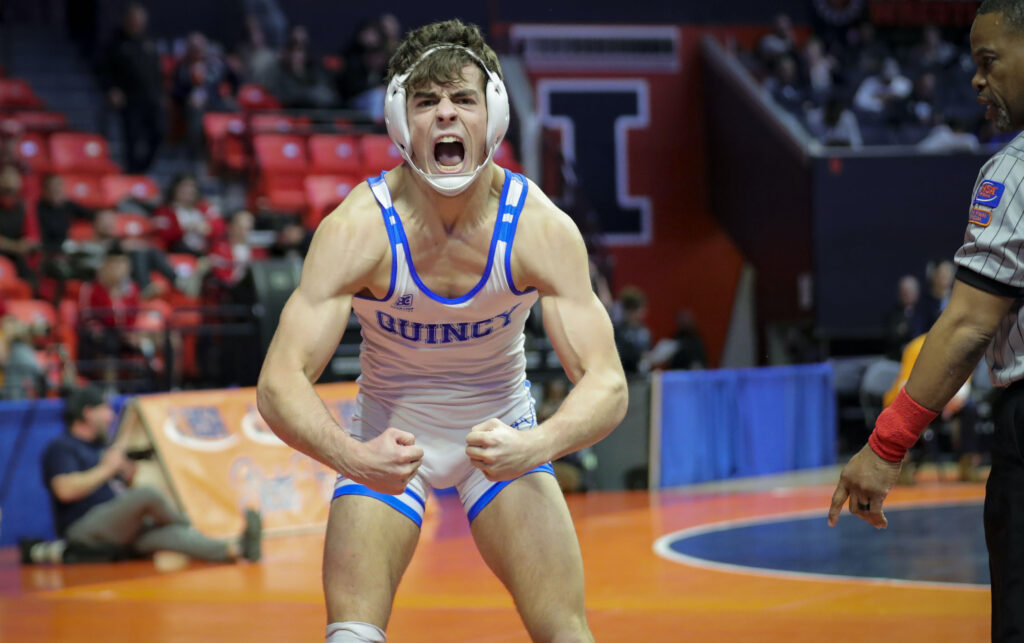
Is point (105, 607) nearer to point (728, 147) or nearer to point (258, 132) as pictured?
point (258, 132)

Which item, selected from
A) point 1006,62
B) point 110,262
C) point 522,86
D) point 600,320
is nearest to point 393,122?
point 600,320

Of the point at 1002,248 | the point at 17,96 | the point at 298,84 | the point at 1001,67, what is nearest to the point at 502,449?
the point at 1002,248

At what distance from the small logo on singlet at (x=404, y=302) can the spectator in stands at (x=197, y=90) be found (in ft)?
40.0

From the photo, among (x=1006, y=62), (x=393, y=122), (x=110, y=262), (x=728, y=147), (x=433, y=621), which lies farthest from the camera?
(x=728, y=147)

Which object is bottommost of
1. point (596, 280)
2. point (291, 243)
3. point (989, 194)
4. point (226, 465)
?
point (226, 465)

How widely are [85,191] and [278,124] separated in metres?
2.87

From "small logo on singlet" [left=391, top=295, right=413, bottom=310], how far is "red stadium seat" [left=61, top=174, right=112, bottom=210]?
34.0 feet

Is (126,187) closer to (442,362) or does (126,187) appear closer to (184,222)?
(184,222)

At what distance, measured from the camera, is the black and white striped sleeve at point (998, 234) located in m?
2.99

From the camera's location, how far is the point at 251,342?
11.4 m

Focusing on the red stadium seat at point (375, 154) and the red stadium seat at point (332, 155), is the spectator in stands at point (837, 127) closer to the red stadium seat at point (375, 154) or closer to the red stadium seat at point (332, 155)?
the red stadium seat at point (375, 154)

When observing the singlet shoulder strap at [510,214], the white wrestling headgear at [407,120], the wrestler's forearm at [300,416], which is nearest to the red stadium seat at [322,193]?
the singlet shoulder strap at [510,214]

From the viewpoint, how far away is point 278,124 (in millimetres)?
16031

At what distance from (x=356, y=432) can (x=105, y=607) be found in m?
3.74
